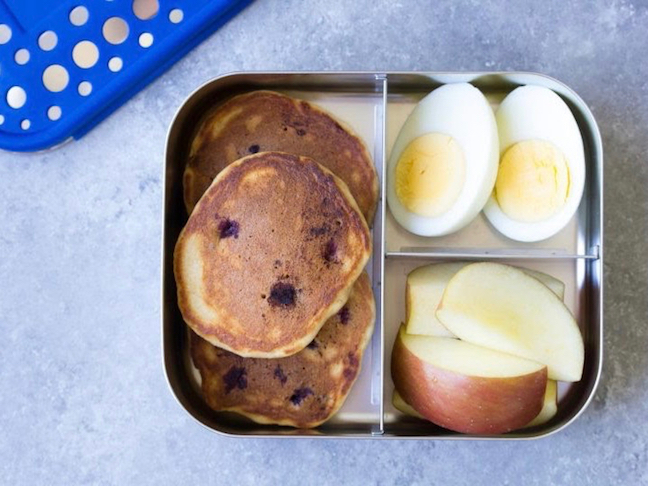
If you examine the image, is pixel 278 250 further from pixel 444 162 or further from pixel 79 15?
pixel 79 15

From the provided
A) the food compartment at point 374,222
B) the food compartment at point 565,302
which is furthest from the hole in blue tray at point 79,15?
the food compartment at point 565,302

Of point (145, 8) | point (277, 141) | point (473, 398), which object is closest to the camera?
point (473, 398)

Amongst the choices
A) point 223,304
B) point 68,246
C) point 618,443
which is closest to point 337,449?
point 223,304

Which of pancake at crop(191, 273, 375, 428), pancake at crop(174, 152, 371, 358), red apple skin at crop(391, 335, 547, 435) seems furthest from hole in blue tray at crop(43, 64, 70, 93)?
red apple skin at crop(391, 335, 547, 435)

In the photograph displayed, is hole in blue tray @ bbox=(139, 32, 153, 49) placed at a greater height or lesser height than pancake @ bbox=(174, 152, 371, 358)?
greater

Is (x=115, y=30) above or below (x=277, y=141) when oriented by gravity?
above

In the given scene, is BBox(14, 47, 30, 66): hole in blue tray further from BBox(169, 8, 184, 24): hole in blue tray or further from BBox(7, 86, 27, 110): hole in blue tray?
BBox(169, 8, 184, 24): hole in blue tray

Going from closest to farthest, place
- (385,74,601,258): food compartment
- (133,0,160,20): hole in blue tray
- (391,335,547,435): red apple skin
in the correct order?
1. (391,335,547,435): red apple skin
2. (385,74,601,258): food compartment
3. (133,0,160,20): hole in blue tray

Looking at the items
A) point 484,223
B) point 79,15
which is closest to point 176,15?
point 79,15
